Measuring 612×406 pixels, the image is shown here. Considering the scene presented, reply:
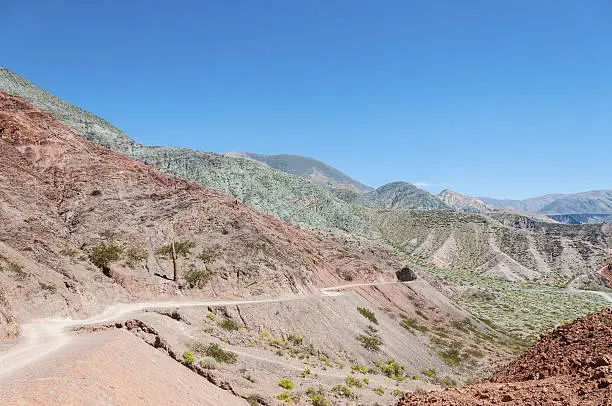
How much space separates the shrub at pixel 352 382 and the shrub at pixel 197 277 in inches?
586

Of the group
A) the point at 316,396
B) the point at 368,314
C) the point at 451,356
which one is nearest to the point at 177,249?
the point at 368,314

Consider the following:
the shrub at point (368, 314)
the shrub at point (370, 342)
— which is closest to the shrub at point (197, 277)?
the shrub at point (370, 342)

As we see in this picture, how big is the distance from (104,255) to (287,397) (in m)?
19.8

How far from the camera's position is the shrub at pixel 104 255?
31.2 meters

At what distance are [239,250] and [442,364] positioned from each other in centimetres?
2061

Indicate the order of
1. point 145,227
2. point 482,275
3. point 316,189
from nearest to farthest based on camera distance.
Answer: point 145,227, point 482,275, point 316,189

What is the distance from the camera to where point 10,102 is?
1801 inches

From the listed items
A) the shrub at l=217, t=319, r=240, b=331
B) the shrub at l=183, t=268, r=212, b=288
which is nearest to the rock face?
the shrub at l=183, t=268, r=212, b=288

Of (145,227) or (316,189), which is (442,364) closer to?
(145,227)

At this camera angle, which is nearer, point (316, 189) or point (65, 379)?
point (65, 379)

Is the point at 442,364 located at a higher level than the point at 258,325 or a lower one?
lower

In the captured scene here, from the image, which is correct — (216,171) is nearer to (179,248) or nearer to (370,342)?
(179,248)

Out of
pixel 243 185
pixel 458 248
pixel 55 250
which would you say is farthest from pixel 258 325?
pixel 458 248

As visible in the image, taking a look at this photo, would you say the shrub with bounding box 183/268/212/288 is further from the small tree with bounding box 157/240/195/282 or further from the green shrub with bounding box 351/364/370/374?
the green shrub with bounding box 351/364/370/374
